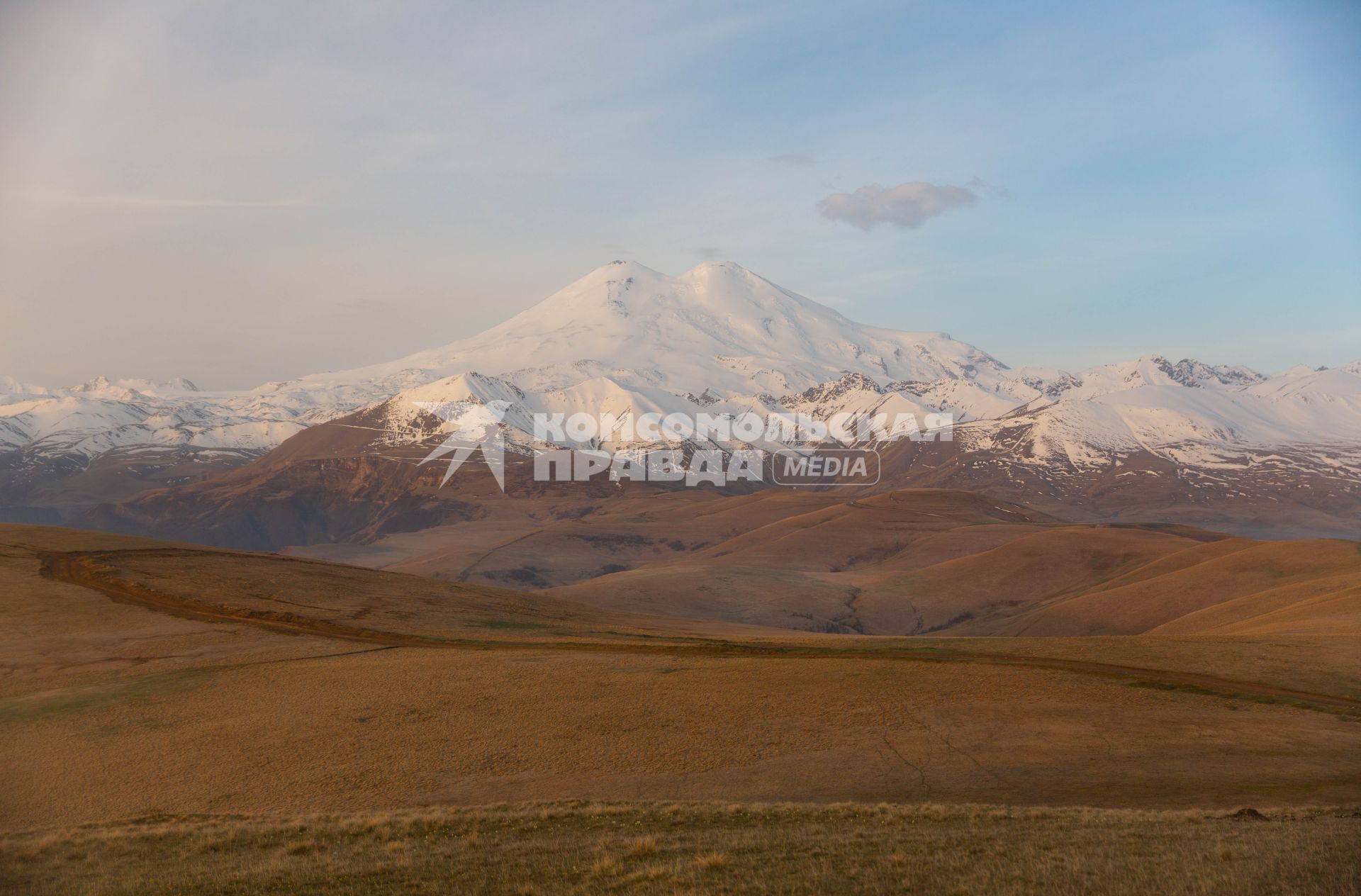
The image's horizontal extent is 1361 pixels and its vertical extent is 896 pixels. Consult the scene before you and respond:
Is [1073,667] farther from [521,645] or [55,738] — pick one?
[55,738]

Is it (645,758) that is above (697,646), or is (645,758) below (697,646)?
above

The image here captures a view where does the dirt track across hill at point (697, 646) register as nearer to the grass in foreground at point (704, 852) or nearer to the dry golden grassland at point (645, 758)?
the dry golden grassland at point (645, 758)

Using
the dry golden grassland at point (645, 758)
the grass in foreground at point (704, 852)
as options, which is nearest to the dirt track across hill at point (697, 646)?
the dry golden grassland at point (645, 758)

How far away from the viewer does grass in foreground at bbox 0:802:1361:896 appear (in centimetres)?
1499

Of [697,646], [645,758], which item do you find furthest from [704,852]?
[697,646]

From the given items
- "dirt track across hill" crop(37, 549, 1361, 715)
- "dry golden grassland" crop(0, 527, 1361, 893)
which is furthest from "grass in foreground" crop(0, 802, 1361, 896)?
"dirt track across hill" crop(37, 549, 1361, 715)

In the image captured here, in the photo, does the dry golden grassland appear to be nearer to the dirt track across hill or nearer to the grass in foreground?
the grass in foreground

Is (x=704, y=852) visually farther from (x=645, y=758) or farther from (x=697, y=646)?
(x=697, y=646)

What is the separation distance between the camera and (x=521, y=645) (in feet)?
144

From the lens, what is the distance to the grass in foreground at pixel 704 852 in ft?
49.2

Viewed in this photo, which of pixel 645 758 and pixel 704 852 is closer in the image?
pixel 704 852

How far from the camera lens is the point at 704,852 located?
17172 mm

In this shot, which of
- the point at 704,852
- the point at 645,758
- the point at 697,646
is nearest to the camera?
the point at 704,852

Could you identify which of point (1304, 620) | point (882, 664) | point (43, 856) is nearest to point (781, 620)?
point (1304, 620)
